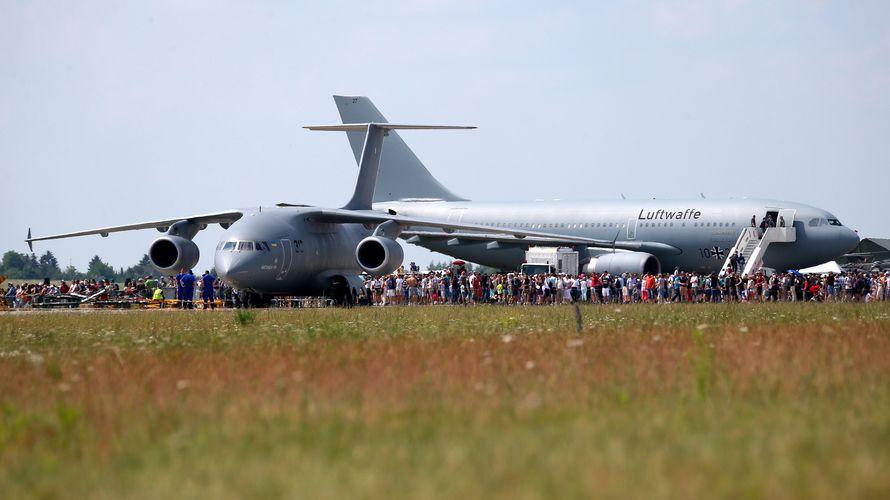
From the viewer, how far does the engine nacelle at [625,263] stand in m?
43.5

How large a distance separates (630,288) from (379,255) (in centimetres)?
1168

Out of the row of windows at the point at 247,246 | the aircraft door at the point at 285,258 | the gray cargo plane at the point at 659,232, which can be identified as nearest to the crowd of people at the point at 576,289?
the gray cargo plane at the point at 659,232

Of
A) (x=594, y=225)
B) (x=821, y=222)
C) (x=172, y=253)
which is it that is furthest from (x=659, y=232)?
(x=172, y=253)

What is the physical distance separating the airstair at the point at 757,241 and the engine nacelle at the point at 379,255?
574 inches

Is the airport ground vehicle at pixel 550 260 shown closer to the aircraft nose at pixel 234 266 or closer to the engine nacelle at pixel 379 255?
Result: the engine nacelle at pixel 379 255

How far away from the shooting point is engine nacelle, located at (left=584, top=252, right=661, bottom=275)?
143 ft

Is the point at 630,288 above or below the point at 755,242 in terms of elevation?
below

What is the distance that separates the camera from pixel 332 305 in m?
35.0

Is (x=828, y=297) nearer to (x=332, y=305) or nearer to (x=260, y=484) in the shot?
(x=332, y=305)

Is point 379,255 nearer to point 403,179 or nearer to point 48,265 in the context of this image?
point 403,179

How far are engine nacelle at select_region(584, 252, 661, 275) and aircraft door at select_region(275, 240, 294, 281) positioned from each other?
1503 cm

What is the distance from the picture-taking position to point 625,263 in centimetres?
4381

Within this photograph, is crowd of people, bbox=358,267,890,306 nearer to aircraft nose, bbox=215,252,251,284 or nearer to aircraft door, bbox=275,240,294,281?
aircraft door, bbox=275,240,294,281

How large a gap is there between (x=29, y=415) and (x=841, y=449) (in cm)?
498
